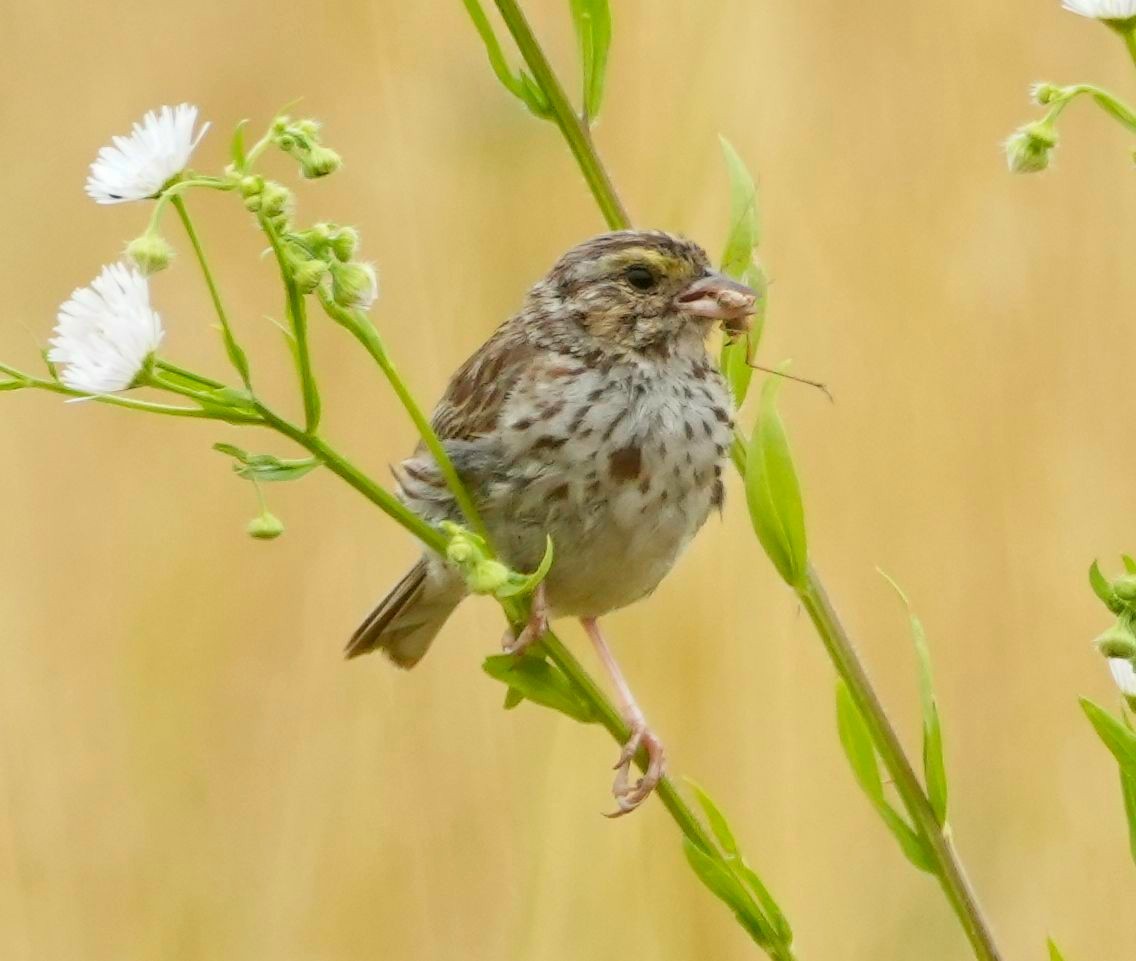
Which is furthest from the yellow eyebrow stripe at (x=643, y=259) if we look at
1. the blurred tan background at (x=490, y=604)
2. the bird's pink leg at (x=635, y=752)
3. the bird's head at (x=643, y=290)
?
the blurred tan background at (x=490, y=604)

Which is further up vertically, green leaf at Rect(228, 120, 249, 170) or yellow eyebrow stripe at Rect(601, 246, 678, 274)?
yellow eyebrow stripe at Rect(601, 246, 678, 274)

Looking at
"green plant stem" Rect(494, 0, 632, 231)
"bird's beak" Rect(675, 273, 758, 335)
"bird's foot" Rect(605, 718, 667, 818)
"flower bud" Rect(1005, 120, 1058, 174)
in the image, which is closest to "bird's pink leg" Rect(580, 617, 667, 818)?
"bird's foot" Rect(605, 718, 667, 818)

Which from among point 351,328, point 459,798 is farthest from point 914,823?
point 459,798

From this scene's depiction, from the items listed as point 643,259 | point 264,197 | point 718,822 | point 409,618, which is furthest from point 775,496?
point 409,618

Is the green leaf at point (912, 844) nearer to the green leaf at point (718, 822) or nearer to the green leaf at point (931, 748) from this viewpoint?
the green leaf at point (931, 748)

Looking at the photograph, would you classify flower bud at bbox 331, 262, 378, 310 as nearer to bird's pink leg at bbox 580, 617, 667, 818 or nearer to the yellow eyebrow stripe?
bird's pink leg at bbox 580, 617, 667, 818

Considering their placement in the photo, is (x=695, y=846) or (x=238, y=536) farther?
(x=238, y=536)

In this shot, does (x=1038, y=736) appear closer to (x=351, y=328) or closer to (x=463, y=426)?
(x=463, y=426)
